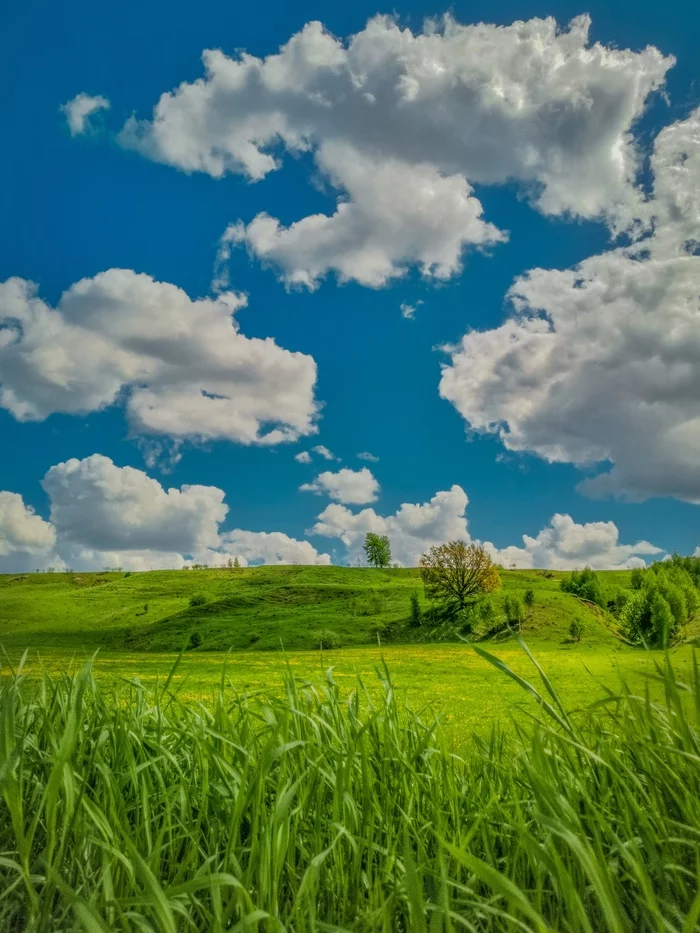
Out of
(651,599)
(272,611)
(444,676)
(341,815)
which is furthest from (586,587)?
(341,815)

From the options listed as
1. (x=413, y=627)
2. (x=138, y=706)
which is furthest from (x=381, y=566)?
(x=138, y=706)

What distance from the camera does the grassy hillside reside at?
66.6 meters

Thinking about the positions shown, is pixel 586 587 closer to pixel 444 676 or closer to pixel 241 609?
pixel 241 609

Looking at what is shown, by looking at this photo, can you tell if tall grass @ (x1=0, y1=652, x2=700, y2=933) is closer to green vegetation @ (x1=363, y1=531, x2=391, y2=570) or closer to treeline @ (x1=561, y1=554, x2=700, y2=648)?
treeline @ (x1=561, y1=554, x2=700, y2=648)

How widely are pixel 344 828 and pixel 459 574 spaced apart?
77.7 metres

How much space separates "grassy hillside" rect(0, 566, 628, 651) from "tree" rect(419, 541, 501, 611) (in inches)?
137

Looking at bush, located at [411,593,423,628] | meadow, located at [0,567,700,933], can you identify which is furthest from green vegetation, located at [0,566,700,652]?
meadow, located at [0,567,700,933]

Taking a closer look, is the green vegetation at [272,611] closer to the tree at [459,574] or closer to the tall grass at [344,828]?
the tree at [459,574]

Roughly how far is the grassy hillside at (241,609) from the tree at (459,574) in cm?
348

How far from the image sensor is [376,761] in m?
2.85

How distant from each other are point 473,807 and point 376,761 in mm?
419

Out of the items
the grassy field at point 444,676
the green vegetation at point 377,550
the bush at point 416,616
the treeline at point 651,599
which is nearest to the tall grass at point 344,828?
the grassy field at point 444,676

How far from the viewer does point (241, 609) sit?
88.9 m

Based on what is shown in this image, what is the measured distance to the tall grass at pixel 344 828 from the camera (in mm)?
1651
